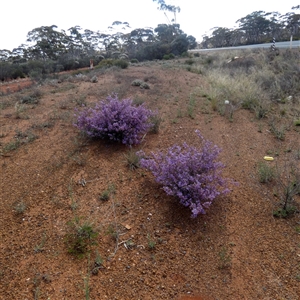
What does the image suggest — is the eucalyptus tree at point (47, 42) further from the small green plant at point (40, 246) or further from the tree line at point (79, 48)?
the small green plant at point (40, 246)

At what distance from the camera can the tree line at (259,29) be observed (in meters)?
36.1

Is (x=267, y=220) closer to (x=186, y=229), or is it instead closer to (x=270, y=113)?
(x=186, y=229)

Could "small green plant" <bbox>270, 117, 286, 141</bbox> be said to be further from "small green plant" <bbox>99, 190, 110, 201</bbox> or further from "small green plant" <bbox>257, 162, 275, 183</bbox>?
"small green plant" <bbox>99, 190, 110, 201</bbox>

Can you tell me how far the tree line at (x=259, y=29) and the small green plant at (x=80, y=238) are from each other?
3839cm

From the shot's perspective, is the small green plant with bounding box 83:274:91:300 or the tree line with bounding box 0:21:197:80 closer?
the small green plant with bounding box 83:274:91:300

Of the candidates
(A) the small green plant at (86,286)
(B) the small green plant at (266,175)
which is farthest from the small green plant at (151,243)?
(B) the small green plant at (266,175)

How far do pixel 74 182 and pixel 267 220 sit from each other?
2.44m

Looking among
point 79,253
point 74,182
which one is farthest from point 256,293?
point 74,182

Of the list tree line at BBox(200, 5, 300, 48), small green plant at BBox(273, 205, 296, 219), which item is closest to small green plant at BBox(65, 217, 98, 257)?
small green plant at BBox(273, 205, 296, 219)

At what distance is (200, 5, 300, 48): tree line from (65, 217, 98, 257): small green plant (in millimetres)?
38393

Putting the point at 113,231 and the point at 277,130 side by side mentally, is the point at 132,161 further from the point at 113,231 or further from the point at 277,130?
the point at 277,130

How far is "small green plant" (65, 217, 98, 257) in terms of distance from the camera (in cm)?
258

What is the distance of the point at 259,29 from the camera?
42312 millimetres

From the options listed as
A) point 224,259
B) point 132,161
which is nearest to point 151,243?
point 224,259
